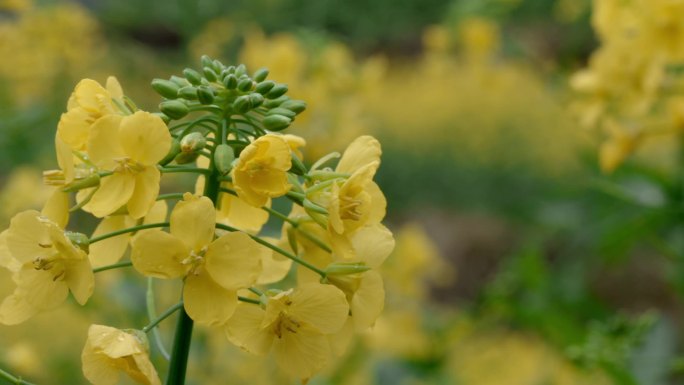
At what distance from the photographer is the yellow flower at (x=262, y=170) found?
27.9 inches

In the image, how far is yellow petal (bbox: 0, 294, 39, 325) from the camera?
0.73 meters

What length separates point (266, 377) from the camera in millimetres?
1801

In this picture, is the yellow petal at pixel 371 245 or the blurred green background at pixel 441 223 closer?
the yellow petal at pixel 371 245

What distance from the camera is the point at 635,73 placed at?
5.02 feet

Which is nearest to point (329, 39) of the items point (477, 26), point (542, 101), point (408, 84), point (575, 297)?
point (477, 26)

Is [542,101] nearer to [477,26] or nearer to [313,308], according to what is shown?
[477,26]

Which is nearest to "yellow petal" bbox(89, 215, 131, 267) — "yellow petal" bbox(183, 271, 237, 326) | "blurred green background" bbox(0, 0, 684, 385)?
"yellow petal" bbox(183, 271, 237, 326)

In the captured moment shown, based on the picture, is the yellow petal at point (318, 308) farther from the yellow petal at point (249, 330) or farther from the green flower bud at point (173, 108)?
the green flower bud at point (173, 108)

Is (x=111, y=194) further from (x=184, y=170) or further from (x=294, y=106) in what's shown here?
(x=294, y=106)

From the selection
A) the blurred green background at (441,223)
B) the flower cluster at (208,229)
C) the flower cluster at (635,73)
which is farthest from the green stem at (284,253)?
the flower cluster at (635,73)

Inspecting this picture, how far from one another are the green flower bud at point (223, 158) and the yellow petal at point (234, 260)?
0.16 ft

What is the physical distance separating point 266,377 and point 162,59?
202 centimetres

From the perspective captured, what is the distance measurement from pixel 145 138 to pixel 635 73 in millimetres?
1031

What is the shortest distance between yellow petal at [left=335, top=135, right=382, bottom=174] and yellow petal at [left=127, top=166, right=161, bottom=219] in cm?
16
